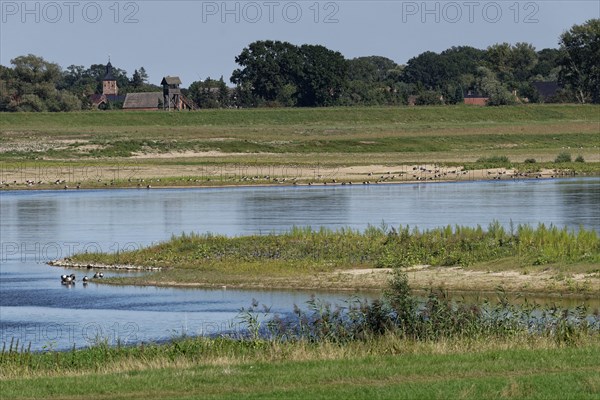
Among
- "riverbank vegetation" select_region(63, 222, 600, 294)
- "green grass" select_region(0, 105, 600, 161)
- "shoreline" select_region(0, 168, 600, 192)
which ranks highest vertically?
"green grass" select_region(0, 105, 600, 161)

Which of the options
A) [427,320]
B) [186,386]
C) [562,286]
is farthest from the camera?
[562,286]

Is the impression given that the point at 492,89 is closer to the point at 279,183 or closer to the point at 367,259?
the point at 279,183

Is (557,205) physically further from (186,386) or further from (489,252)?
(186,386)

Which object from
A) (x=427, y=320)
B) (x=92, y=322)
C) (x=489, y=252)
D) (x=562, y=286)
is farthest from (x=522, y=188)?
(x=427, y=320)

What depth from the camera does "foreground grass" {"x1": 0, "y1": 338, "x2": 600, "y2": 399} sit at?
14266 mm

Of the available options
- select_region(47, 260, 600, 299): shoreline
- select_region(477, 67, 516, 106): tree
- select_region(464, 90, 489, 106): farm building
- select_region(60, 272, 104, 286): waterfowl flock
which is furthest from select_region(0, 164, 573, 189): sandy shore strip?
select_region(464, 90, 489, 106): farm building

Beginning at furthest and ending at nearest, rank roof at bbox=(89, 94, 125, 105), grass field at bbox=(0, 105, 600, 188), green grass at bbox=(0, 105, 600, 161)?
roof at bbox=(89, 94, 125, 105), green grass at bbox=(0, 105, 600, 161), grass field at bbox=(0, 105, 600, 188)

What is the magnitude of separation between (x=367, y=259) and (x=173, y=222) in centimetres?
1516

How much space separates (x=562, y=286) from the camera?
27.6m

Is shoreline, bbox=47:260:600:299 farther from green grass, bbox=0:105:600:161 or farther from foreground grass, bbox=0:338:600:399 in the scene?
green grass, bbox=0:105:600:161

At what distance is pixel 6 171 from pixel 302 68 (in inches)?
2964

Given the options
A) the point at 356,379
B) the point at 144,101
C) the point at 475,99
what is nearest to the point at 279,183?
the point at 356,379

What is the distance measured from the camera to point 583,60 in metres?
147

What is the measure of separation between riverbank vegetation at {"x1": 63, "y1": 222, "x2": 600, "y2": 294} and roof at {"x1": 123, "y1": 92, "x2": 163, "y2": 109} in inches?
4931
